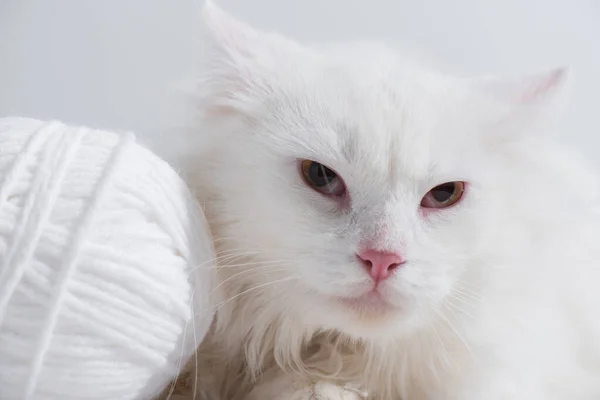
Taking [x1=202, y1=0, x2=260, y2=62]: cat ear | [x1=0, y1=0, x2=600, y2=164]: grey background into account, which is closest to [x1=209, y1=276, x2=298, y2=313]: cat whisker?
[x1=202, y1=0, x2=260, y2=62]: cat ear

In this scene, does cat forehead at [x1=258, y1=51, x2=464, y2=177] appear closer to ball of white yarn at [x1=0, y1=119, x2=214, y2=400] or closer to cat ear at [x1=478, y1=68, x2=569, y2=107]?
cat ear at [x1=478, y1=68, x2=569, y2=107]

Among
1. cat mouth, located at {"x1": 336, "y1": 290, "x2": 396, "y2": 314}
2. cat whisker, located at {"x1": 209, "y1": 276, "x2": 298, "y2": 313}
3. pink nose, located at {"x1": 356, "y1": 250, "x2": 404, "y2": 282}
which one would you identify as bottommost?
cat whisker, located at {"x1": 209, "y1": 276, "x2": 298, "y2": 313}

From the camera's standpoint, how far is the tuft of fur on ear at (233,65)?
106cm

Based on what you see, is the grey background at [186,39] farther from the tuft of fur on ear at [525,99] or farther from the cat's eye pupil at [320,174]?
the cat's eye pupil at [320,174]

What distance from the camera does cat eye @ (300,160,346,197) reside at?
38.4 inches

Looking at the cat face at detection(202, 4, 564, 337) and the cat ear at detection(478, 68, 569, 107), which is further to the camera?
the cat ear at detection(478, 68, 569, 107)

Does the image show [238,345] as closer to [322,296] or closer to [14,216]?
[322,296]

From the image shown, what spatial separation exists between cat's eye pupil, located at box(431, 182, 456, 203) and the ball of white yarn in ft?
1.19

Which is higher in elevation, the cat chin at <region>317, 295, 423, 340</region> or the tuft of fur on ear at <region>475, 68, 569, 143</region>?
the tuft of fur on ear at <region>475, 68, 569, 143</region>

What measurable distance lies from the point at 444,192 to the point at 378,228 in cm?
15

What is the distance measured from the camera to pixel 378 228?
0.91 m

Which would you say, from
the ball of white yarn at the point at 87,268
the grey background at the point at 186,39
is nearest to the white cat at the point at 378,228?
the ball of white yarn at the point at 87,268

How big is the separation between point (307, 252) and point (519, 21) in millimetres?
1302

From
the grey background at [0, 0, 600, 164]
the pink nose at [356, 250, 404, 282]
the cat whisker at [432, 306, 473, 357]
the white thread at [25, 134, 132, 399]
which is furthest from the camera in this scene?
the grey background at [0, 0, 600, 164]
